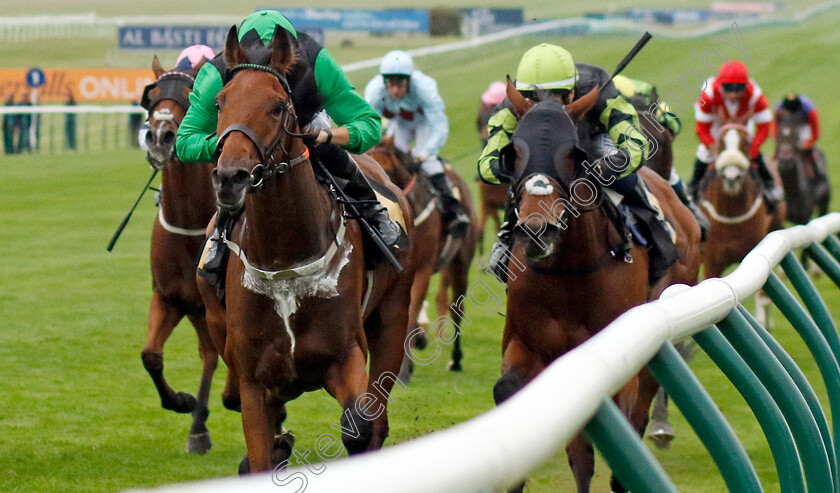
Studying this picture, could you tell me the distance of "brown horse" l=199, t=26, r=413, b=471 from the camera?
4168 mm

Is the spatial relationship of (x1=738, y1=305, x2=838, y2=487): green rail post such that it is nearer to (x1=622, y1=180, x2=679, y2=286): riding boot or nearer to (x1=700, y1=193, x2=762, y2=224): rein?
(x1=622, y1=180, x2=679, y2=286): riding boot

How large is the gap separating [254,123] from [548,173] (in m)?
1.17

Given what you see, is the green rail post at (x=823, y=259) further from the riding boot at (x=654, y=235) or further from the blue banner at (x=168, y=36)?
the blue banner at (x=168, y=36)

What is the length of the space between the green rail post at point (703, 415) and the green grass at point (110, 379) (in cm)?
27

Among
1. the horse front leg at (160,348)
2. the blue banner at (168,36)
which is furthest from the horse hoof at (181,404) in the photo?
the blue banner at (168,36)

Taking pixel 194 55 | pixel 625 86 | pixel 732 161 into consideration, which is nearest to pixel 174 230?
pixel 194 55

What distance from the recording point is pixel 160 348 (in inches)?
242

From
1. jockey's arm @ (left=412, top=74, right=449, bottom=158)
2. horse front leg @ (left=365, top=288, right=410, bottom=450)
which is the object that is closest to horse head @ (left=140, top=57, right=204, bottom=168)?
horse front leg @ (left=365, top=288, right=410, bottom=450)

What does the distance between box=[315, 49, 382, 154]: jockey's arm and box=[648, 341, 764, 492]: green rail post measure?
263 centimetres

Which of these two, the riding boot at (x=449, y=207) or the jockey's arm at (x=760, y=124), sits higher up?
the jockey's arm at (x=760, y=124)

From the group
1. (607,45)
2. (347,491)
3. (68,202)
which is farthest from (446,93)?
(347,491)

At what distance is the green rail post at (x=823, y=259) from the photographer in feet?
14.9

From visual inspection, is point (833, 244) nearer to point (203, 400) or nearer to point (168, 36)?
point (203, 400)

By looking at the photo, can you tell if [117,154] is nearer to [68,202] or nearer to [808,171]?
[68,202]
